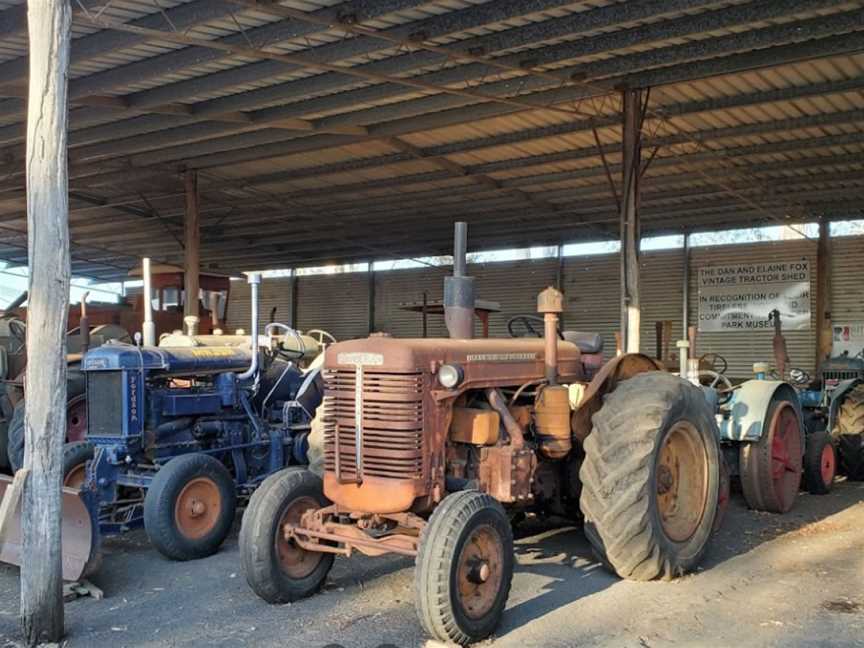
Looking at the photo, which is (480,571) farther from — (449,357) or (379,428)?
(449,357)

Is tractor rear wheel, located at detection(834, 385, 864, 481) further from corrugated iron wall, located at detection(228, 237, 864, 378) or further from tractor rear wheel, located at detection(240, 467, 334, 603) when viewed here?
corrugated iron wall, located at detection(228, 237, 864, 378)

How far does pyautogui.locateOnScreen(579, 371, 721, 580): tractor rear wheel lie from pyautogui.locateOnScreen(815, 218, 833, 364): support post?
12007 millimetres

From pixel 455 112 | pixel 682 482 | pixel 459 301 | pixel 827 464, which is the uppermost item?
pixel 455 112

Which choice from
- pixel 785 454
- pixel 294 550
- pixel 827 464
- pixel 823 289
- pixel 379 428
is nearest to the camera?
pixel 379 428

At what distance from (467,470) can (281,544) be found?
1026 mm

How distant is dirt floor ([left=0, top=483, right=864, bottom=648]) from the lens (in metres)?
4.11

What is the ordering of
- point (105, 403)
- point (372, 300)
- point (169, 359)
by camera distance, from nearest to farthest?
point (105, 403), point (169, 359), point (372, 300)

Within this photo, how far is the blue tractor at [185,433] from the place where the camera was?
5.74 m

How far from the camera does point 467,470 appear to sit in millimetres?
4656

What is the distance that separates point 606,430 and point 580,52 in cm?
484

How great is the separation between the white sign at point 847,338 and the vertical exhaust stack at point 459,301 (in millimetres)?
12646

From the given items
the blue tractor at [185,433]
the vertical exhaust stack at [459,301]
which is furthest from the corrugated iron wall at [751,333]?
the vertical exhaust stack at [459,301]

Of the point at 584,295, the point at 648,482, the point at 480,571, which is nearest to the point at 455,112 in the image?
the point at 648,482

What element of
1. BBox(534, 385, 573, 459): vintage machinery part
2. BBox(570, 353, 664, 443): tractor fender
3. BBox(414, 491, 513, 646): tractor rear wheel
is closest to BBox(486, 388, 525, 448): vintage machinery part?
BBox(534, 385, 573, 459): vintage machinery part
